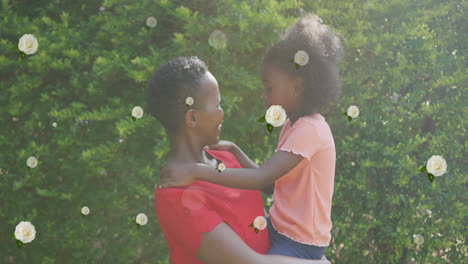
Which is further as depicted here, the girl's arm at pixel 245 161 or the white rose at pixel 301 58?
the girl's arm at pixel 245 161

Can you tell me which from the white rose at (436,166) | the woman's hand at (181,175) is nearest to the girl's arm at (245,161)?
the woman's hand at (181,175)

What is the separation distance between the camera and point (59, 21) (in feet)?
14.7

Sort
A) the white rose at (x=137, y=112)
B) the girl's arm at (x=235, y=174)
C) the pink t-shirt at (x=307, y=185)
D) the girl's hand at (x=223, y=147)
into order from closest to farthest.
→ the girl's arm at (x=235, y=174)
the pink t-shirt at (x=307, y=185)
the girl's hand at (x=223, y=147)
the white rose at (x=137, y=112)

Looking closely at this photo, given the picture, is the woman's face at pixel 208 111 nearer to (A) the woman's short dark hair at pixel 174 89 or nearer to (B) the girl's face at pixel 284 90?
(A) the woman's short dark hair at pixel 174 89

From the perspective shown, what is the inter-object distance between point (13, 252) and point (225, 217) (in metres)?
2.94

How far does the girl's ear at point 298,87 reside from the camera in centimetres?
240

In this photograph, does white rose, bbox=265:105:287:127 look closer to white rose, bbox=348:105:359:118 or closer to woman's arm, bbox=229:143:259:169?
woman's arm, bbox=229:143:259:169

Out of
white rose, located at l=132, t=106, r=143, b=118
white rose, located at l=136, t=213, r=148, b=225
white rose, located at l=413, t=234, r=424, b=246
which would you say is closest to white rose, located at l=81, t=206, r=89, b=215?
white rose, located at l=136, t=213, r=148, b=225

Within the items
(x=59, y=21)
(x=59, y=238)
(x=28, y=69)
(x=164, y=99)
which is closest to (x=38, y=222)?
(x=59, y=238)

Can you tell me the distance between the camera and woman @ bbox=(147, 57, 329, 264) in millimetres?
1942

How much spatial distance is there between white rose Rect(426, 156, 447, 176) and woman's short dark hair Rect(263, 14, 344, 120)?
1301 mm

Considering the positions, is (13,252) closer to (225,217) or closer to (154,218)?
(154,218)

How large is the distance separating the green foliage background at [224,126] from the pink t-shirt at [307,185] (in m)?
1.09

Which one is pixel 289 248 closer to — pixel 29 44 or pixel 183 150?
pixel 183 150
